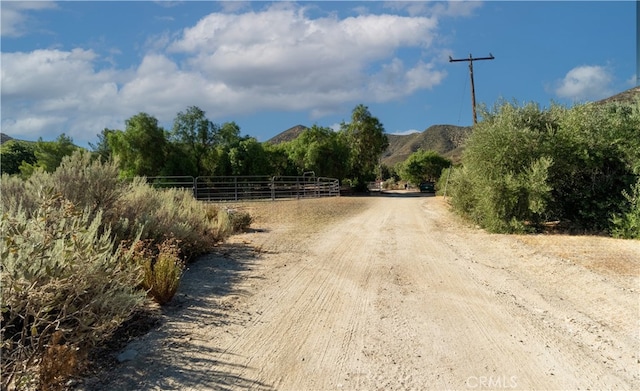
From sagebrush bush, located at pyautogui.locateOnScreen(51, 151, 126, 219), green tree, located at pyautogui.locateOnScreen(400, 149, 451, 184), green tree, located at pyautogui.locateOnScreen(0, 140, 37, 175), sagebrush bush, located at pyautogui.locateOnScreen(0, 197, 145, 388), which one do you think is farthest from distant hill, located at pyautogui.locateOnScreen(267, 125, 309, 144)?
sagebrush bush, located at pyautogui.locateOnScreen(0, 197, 145, 388)

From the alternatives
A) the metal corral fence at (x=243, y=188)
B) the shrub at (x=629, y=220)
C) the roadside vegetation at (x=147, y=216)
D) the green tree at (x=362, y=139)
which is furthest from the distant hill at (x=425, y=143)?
the shrub at (x=629, y=220)

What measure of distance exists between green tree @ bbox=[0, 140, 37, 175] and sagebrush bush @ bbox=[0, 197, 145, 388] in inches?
1601

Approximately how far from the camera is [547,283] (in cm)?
734

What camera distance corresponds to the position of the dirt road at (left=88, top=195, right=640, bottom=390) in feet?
12.9

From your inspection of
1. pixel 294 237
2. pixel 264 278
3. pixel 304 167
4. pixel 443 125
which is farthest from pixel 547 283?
pixel 443 125

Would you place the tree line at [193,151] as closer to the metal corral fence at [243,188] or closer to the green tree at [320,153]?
the green tree at [320,153]

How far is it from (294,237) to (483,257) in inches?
210

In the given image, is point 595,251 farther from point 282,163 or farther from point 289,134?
point 289,134

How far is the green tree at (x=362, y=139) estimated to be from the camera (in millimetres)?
54312

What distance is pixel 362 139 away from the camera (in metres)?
54.5

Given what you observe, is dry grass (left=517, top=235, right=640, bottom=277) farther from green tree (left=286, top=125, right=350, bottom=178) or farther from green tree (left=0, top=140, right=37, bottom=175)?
green tree (left=0, top=140, right=37, bottom=175)

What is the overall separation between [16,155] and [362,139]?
38.1 meters

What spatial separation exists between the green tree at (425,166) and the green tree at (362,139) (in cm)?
2342

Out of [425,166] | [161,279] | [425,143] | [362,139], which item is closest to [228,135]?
[362,139]
